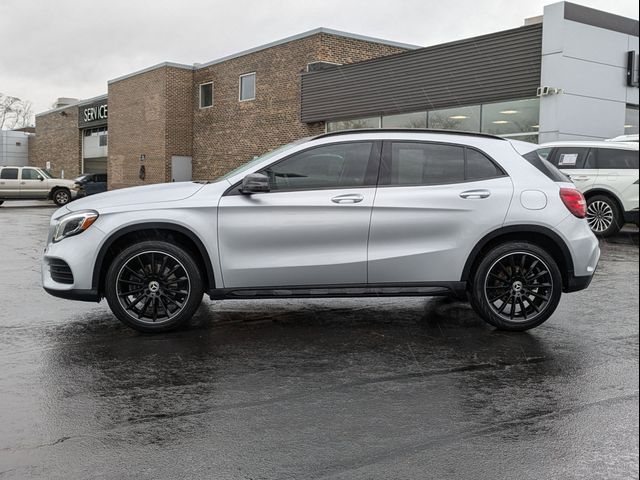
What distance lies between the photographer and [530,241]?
6270 mm

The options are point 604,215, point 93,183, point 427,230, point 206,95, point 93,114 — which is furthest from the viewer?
point 93,114

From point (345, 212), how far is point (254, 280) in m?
0.99

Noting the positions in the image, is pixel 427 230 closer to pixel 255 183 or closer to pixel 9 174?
pixel 255 183

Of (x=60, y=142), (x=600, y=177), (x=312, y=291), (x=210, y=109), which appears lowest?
(x=312, y=291)

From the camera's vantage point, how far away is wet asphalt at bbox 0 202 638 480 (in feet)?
11.0

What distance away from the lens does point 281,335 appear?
19.7 feet

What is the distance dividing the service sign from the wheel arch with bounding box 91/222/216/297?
3821 cm

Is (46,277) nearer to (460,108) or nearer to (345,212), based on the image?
(345,212)

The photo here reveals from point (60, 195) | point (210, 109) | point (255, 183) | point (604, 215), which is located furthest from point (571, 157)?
point (60, 195)

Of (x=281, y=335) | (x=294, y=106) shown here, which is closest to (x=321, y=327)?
(x=281, y=335)

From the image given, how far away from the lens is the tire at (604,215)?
12.6 m

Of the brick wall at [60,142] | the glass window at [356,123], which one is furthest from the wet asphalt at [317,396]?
the brick wall at [60,142]

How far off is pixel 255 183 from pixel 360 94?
63.6ft

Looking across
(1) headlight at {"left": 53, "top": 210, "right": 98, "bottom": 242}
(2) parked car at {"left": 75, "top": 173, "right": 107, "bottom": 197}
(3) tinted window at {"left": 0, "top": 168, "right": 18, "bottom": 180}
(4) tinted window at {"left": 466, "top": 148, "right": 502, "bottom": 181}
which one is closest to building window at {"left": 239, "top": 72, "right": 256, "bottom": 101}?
(2) parked car at {"left": 75, "top": 173, "right": 107, "bottom": 197}
